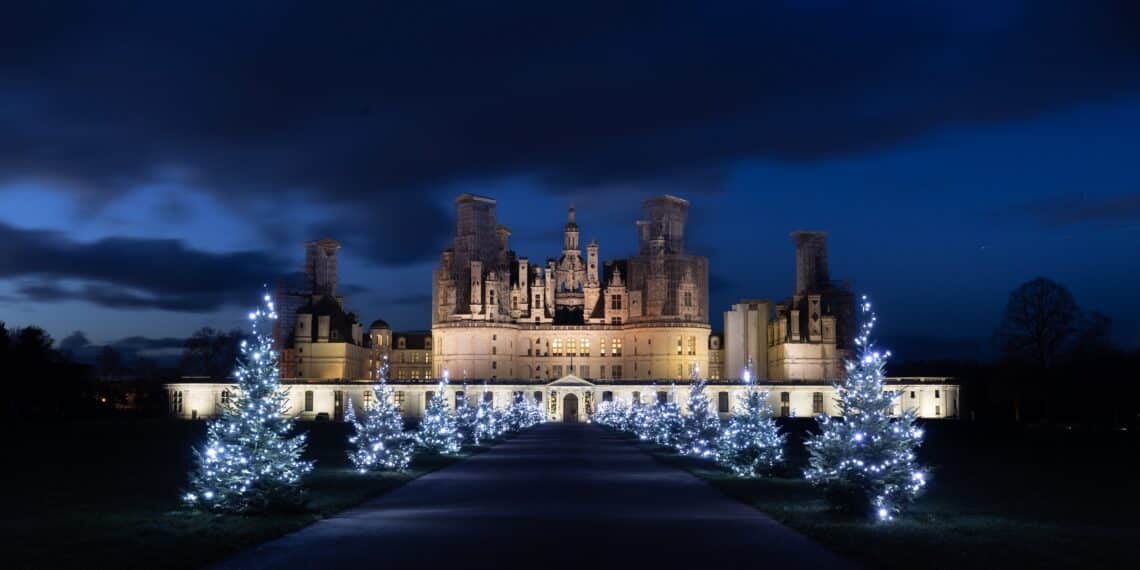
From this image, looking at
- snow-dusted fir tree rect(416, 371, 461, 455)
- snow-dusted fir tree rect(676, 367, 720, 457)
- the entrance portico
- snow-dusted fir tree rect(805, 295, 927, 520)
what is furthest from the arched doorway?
snow-dusted fir tree rect(805, 295, 927, 520)

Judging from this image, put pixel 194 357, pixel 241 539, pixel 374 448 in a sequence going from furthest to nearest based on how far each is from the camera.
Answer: pixel 194 357 → pixel 374 448 → pixel 241 539

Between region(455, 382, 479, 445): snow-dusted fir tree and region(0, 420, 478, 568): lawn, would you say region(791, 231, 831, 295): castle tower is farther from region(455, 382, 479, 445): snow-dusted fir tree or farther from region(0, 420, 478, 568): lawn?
region(0, 420, 478, 568): lawn

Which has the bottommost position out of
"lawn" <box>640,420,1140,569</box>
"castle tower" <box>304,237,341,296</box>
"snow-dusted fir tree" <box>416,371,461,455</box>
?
"lawn" <box>640,420,1140,569</box>

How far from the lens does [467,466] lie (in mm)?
42781

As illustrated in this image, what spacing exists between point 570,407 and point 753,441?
95.3 m

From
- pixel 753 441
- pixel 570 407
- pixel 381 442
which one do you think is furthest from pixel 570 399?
pixel 753 441

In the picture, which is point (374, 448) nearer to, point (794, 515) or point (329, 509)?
point (329, 509)

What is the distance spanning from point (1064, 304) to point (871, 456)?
79137mm

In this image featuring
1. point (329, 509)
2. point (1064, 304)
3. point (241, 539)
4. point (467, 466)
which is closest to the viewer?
point (241, 539)

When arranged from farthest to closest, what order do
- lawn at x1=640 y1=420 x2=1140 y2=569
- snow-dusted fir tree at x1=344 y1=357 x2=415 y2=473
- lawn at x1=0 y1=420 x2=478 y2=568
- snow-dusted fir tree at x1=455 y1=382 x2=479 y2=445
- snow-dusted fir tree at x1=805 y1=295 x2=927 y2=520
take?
snow-dusted fir tree at x1=455 y1=382 x2=479 y2=445
snow-dusted fir tree at x1=344 y1=357 x2=415 y2=473
snow-dusted fir tree at x1=805 y1=295 x2=927 y2=520
lawn at x1=640 y1=420 x2=1140 y2=569
lawn at x1=0 y1=420 x2=478 y2=568

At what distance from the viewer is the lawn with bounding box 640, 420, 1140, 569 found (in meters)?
18.6

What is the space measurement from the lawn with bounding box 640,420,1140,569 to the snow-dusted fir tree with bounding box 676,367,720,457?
2.72 m

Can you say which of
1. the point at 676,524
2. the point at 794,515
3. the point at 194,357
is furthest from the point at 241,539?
the point at 194,357

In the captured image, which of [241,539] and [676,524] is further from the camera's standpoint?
[676,524]
